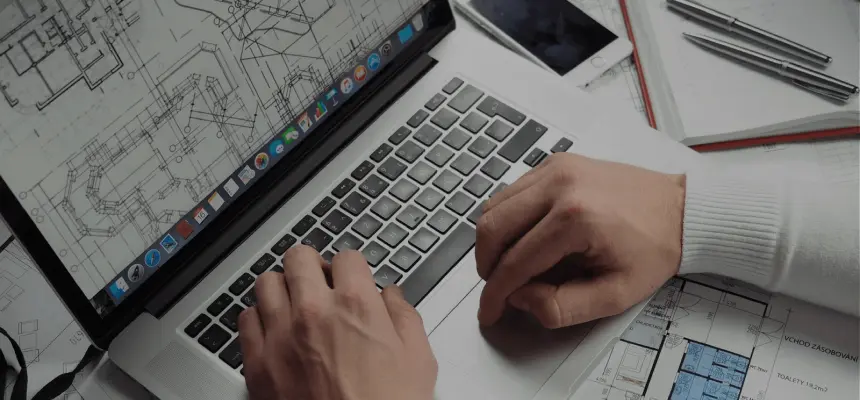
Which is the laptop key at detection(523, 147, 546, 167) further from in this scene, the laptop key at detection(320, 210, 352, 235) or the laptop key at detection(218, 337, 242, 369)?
the laptop key at detection(218, 337, 242, 369)

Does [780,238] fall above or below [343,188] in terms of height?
below

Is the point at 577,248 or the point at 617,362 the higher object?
the point at 577,248

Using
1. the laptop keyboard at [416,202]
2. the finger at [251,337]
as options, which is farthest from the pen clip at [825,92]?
the finger at [251,337]

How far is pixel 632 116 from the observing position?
0.78 meters

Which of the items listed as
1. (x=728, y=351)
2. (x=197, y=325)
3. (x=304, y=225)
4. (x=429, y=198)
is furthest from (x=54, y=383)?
(x=728, y=351)

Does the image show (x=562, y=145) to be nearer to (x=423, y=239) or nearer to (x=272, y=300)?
(x=423, y=239)

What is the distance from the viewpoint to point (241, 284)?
0.69 meters

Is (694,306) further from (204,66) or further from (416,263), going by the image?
(204,66)

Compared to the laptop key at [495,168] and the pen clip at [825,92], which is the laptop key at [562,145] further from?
the pen clip at [825,92]

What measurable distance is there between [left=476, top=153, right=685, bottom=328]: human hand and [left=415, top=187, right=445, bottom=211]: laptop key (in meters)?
0.07

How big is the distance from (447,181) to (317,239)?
123 millimetres

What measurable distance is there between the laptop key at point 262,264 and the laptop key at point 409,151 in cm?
15

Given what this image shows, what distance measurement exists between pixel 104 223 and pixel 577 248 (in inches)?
13.9

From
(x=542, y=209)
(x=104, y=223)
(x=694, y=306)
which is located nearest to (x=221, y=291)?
(x=104, y=223)
